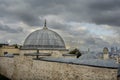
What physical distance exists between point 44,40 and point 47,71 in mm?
11916

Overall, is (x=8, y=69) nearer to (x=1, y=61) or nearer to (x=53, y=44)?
(x=1, y=61)

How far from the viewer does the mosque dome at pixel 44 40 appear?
30.7 metres

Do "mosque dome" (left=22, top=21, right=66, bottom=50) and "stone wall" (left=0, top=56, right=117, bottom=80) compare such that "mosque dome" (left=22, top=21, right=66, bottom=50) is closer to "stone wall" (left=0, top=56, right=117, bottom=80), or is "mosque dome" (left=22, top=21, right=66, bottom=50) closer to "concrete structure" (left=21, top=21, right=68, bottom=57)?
"concrete structure" (left=21, top=21, right=68, bottom=57)

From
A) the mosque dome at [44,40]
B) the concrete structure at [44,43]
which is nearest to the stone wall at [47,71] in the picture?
the concrete structure at [44,43]

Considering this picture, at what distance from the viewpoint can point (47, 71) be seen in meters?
19.6

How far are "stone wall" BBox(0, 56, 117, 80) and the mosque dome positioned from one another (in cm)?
346

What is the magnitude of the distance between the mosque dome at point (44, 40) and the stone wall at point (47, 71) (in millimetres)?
3462

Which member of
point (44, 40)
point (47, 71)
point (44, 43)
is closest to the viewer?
point (47, 71)

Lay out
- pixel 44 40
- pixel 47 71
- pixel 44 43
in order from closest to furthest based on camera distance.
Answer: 1. pixel 47 71
2. pixel 44 43
3. pixel 44 40

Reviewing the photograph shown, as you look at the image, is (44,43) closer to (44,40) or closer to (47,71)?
(44,40)

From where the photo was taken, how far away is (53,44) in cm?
3086

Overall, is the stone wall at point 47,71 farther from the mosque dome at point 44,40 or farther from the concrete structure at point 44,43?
the mosque dome at point 44,40

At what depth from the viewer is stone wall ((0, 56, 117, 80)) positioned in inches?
542

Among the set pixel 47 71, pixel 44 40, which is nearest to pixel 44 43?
pixel 44 40
